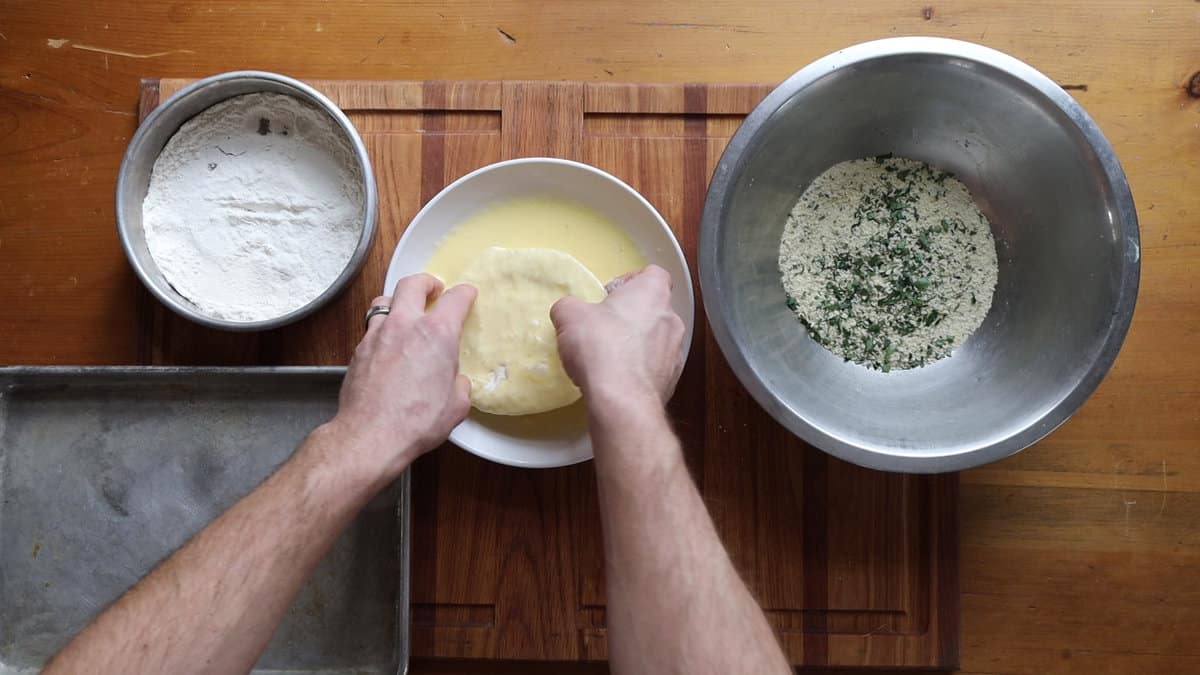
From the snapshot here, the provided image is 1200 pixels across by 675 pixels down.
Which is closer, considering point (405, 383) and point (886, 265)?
point (405, 383)

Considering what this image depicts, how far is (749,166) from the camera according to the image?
0.86m

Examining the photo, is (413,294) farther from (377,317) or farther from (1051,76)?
(1051,76)

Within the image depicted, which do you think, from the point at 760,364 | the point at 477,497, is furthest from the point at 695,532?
the point at 477,497

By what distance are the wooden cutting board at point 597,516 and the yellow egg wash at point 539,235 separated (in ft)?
0.21

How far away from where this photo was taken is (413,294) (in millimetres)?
870

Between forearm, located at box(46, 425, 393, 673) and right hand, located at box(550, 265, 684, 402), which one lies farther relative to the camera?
right hand, located at box(550, 265, 684, 402)

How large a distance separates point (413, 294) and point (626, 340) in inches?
9.5

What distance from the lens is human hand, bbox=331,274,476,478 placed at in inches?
31.4

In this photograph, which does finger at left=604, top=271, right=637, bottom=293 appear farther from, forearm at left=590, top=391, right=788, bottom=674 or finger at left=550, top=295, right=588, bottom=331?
forearm at left=590, top=391, right=788, bottom=674

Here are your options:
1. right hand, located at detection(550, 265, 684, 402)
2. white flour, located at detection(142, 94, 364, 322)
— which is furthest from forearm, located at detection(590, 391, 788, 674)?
white flour, located at detection(142, 94, 364, 322)

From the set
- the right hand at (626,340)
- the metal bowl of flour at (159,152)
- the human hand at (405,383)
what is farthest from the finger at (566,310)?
the metal bowl of flour at (159,152)

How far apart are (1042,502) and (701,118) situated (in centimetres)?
64

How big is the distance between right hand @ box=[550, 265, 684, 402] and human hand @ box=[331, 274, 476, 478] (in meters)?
0.12

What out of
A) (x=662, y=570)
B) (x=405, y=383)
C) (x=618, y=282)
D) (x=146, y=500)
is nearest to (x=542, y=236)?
(x=618, y=282)
